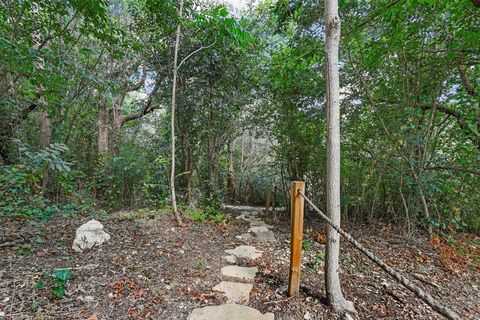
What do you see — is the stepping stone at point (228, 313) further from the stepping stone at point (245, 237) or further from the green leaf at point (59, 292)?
the stepping stone at point (245, 237)

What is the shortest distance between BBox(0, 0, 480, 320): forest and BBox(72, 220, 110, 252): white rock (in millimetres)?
15

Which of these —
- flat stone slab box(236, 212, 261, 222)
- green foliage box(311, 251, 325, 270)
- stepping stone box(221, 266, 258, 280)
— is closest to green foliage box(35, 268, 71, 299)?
stepping stone box(221, 266, 258, 280)

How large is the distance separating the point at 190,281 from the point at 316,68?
12.9 ft

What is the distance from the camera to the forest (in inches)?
75.3

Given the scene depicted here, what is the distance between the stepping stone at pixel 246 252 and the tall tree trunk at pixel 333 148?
3.93 ft

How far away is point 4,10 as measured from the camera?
2.51m

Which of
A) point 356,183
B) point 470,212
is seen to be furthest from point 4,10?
point 470,212

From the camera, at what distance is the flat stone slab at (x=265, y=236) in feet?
11.8

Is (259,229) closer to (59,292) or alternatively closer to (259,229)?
(259,229)

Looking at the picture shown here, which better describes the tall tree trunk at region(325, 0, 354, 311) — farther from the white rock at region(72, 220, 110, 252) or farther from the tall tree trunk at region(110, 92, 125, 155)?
the tall tree trunk at region(110, 92, 125, 155)

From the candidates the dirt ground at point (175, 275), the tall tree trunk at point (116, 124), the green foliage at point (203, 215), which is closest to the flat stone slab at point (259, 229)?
the dirt ground at point (175, 275)

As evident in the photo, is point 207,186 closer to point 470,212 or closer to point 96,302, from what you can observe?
point 96,302

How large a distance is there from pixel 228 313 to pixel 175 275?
745 mm

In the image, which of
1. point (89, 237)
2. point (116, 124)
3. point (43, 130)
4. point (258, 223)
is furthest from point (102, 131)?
point (258, 223)
